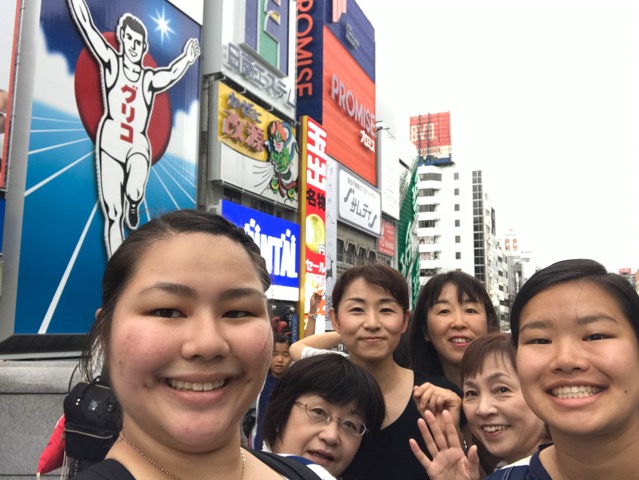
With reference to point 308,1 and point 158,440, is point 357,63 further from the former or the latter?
point 158,440

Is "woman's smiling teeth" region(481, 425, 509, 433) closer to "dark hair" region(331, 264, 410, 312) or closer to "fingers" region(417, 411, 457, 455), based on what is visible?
"fingers" region(417, 411, 457, 455)

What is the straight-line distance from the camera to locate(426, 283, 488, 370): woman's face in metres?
2.90

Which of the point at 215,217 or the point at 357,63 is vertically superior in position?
the point at 357,63

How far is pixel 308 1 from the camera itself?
22219 mm

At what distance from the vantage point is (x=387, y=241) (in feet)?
89.2

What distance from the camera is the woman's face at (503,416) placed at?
2122mm

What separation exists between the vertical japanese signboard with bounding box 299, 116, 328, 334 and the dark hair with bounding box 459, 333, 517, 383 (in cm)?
1469

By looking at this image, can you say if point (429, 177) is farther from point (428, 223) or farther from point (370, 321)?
point (370, 321)

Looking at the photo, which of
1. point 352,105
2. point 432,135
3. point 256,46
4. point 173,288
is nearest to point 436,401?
point 173,288

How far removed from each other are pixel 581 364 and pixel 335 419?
110 centimetres

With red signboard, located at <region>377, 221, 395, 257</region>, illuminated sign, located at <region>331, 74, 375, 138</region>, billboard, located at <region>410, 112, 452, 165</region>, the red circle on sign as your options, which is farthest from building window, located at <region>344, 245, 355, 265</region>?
billboard, located at <region>410, 112, 452, 165</region>

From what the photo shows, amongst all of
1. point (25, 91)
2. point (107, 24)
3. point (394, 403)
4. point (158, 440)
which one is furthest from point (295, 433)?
point (107, 24)

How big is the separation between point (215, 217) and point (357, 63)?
83.0 feet

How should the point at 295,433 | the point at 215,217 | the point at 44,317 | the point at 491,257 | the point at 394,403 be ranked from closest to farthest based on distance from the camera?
the point at 215,217
the point at 295,433
the point at 394,403
the point at 44,317
the point at 491,257
